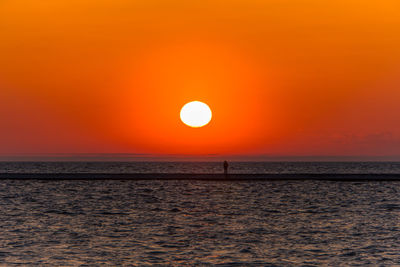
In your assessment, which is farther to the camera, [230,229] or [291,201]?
[291,201]

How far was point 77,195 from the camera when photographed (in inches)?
2488

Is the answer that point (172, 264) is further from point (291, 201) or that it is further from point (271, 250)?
point (291, 201)

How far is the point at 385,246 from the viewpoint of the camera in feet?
95.7

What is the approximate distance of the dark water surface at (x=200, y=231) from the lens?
26297 mm

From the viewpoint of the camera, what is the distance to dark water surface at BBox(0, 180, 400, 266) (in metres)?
26.3

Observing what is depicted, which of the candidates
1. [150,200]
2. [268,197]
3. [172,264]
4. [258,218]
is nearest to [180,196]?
[150,200]

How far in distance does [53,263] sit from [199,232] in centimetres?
1141

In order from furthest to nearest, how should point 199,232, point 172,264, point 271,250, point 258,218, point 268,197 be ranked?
point 268,197 < point 258,218 < point 199,232 < point 271,250 < point 172,264

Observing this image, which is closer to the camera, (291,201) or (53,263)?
(53,263)

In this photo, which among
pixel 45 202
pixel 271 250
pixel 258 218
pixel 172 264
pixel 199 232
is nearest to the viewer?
pixel 172 264

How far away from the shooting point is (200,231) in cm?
3462

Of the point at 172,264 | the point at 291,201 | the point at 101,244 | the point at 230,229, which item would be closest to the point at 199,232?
the point at 230,229

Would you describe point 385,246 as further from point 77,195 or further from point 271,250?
point 77,195

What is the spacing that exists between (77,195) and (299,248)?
3949 centimetres
